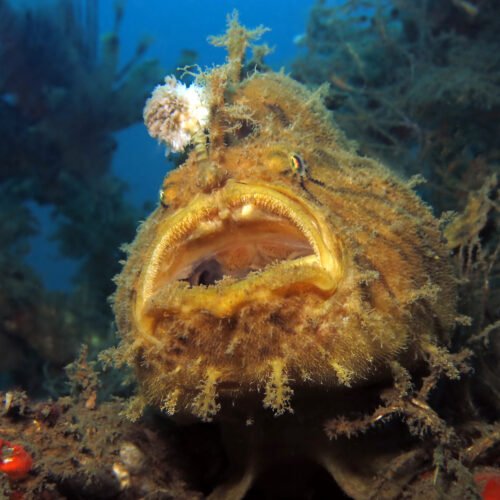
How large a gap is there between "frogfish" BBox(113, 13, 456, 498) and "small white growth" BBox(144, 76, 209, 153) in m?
0.01

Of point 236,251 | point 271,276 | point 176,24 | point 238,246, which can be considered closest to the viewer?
point 271,276

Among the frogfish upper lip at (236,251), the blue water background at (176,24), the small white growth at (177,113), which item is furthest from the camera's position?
the blue water background at (176,24)

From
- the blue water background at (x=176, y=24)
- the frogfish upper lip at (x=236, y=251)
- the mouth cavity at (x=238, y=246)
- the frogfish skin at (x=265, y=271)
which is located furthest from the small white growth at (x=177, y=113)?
the blue water background at (x=176, y=24)

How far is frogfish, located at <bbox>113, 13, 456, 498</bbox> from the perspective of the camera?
2.38 m

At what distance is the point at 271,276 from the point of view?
7.68 feet

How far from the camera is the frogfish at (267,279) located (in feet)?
7.82

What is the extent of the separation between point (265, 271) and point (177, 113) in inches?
63.7

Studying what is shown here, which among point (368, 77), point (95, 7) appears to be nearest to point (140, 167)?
point (95, 7)

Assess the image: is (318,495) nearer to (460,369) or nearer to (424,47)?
(460,369)

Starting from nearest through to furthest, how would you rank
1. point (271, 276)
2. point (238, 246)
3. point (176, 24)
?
1. point (271, 276)
2. point (238, 246)
3. point (176, 24)

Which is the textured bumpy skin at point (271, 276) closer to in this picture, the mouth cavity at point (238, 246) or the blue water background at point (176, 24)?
the mouth cavity at point (238, 246)

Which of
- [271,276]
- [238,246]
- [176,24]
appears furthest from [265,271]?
[176,24]

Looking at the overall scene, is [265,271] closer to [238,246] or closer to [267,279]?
[267,279]

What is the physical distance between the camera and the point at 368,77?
947 cm
